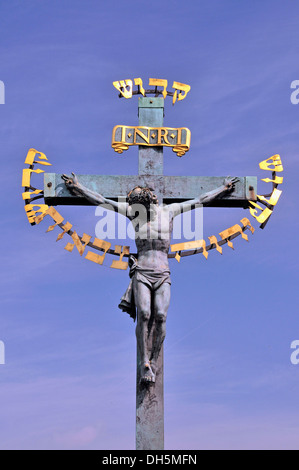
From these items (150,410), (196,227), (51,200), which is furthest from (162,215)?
(150,410)

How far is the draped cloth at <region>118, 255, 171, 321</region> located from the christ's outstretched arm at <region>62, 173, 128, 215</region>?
0.75m

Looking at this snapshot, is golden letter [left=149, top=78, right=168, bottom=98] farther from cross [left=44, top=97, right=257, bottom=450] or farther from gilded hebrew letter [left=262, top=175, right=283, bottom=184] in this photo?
gilded hebrew letter [left=262, top=175, right=283, bottom=184]

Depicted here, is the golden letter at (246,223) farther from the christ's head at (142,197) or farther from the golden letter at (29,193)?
the golden letter at (29,193)

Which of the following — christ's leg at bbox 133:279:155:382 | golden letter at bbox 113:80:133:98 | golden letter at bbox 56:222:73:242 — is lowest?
christ's leg at bbox 133:279:155:382

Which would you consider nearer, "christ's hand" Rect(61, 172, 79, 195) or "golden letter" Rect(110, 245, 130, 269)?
"golden letter" Rect(110, 245, 130, 269)

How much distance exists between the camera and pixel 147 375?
14.2 meters

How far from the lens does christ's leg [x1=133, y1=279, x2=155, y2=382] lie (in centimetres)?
1420

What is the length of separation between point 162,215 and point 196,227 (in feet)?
1.96

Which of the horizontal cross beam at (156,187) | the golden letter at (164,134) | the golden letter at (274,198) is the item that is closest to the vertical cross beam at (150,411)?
the horizontal cross beam at (156,187)

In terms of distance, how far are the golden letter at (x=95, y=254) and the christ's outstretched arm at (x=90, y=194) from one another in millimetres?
461

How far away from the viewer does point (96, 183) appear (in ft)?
49.6

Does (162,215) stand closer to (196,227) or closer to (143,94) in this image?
(196,227)

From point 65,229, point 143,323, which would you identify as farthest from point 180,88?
point 143,323

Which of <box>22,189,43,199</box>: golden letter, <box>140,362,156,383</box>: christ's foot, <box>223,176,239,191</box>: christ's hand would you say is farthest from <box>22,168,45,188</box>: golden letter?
<box>140,362,156,383</box>: christ's foot
